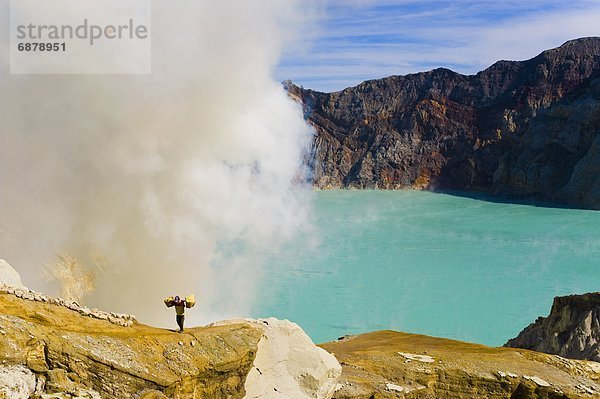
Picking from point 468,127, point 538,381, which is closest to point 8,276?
point 538,381

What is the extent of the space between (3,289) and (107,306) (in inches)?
640

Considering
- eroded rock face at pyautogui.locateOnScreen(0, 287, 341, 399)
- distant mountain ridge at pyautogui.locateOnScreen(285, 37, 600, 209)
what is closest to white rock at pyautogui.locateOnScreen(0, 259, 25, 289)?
eroded rock face at pyautogui.locateOnScreen(0, 287, 341, 399)

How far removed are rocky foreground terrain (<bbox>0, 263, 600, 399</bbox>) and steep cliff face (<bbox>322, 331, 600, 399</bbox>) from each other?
0.08 feet

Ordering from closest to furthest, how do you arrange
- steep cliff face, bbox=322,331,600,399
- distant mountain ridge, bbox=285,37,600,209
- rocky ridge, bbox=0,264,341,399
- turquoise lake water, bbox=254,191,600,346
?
rocky ridge, bbox=0,264,341,399
steep cliff face, bbox=322,331,600,399
turquoise lake water, bbox=254,191,600,346
distant mountain ridge, bbox=285,37,600,209

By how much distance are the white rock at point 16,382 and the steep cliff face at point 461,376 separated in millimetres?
6114

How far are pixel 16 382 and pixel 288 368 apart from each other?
186 inches

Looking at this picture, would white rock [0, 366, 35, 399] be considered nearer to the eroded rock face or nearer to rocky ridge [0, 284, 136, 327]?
the eroded rock face

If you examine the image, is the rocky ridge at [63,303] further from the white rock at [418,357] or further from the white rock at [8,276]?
the white rock at [418,357]

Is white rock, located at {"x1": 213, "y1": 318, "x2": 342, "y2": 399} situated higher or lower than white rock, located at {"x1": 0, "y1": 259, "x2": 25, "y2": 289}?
lower

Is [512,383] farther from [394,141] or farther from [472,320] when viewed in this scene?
[394,141]

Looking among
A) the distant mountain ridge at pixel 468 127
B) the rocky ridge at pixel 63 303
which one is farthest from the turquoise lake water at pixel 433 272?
the distant mountain ridge at pixel 468 127

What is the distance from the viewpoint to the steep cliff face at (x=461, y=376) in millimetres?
13055

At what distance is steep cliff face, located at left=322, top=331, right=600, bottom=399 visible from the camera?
13.1 m

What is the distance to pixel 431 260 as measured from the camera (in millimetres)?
46656
